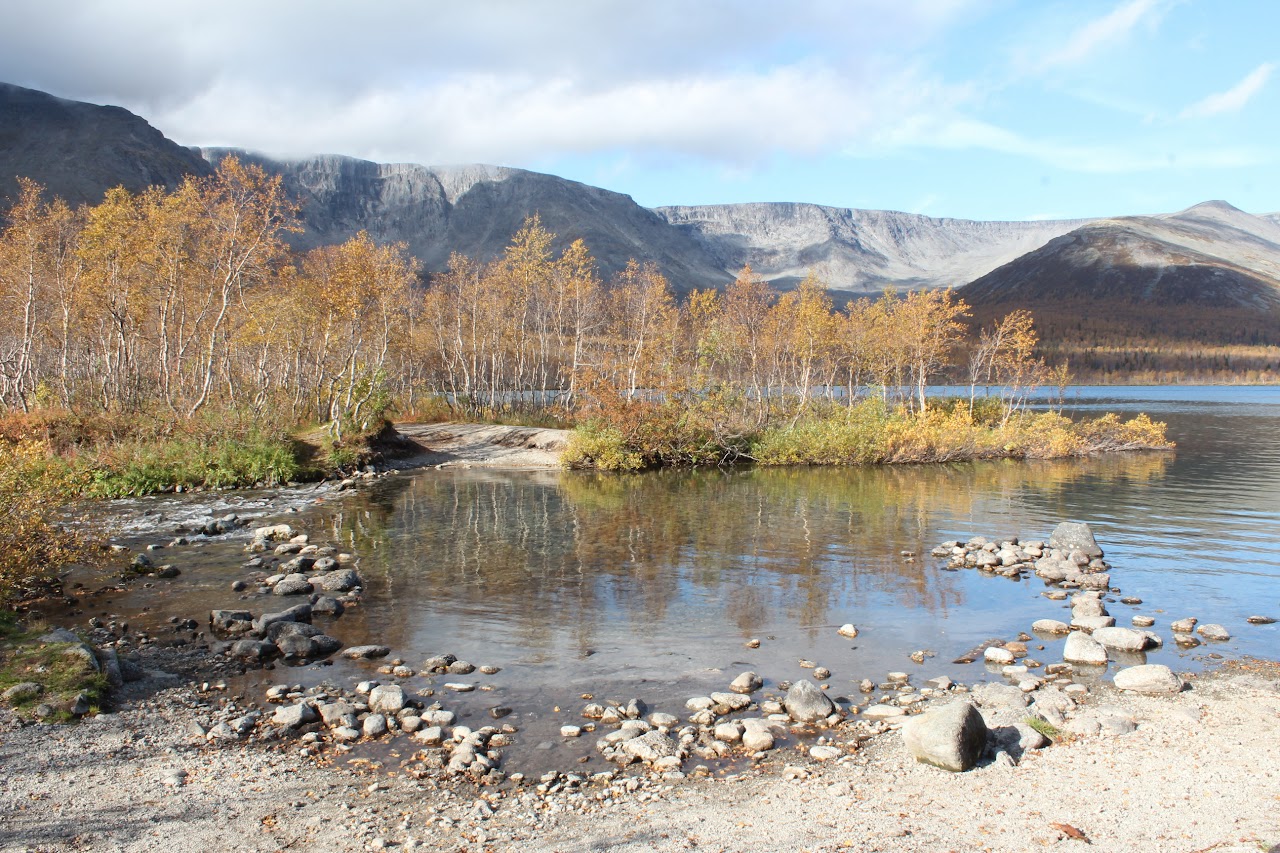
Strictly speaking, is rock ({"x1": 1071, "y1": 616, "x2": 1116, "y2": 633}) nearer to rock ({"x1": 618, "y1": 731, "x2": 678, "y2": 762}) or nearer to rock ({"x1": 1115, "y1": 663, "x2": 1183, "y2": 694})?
rock ({"x1": 1115, "y1": 663, "x2": 1183, "y2": 694})

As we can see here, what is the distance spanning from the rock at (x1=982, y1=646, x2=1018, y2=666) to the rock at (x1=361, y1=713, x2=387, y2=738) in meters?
8.53

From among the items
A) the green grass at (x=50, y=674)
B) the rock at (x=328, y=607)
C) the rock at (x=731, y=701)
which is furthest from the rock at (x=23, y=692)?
the rock at (x=731, y=701)

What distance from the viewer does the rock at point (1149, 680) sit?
10281 millimetres

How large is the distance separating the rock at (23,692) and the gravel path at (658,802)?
1.82ft

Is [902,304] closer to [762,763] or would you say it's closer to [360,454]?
[360,454]

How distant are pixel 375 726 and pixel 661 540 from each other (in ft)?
41.7

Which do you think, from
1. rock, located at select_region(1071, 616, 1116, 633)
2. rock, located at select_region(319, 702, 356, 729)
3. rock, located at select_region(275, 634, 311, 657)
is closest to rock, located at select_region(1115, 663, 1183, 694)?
rock, located at select_region(1071, 616, 1116, 633)

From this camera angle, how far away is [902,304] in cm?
5525

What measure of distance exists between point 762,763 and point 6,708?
831 centimetres

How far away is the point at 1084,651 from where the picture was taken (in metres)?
11.7

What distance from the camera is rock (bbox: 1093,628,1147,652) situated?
12.2m

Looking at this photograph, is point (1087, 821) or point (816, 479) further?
point (816, 479)

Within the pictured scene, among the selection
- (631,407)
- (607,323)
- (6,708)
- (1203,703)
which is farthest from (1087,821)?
(607,323)

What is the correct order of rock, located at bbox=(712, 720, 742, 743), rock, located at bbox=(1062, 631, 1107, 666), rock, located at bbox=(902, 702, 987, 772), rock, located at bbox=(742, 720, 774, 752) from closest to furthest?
rock, located at bbox=(902, 702, 987, 772) < rock, located at bbox=(742, 720, 774, 752) < rock, located at bbox=(712, 720, 742, 743) < rock, located at bbox=(1062, 631, 1107, 666)
